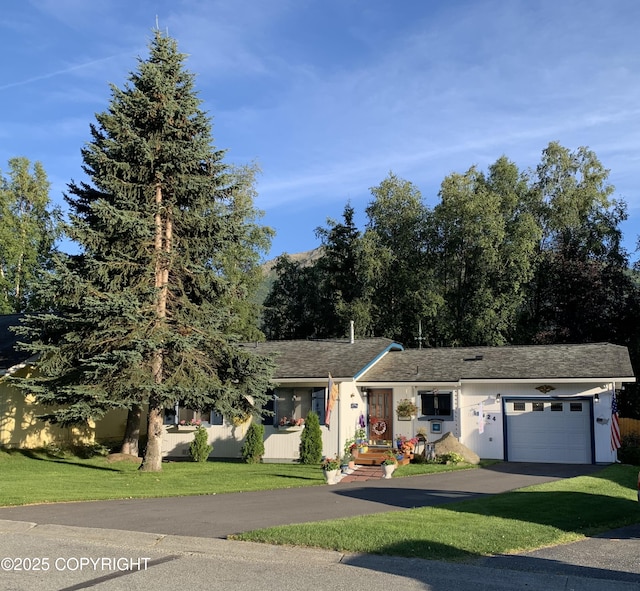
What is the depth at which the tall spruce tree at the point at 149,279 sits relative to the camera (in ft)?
58.5

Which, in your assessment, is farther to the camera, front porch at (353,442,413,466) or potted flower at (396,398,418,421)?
potted flower at (396,398,418,421)

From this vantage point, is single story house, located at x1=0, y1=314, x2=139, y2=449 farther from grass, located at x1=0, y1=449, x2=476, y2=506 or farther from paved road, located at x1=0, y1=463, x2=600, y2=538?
paved road, located at x1=0, y1=463, x2=600, y2=538

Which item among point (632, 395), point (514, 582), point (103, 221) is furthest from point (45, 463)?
point (632, 395)

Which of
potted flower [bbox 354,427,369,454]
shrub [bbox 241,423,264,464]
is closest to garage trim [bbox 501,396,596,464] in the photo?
potted flower [bbox 354,427,369,454]

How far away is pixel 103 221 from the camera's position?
59.9 feet

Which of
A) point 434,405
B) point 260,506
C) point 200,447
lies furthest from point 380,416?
point 260,506

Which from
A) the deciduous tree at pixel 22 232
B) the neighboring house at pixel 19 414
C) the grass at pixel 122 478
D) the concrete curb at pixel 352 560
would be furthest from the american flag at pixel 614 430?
the deciduous tree at pixel 22 232

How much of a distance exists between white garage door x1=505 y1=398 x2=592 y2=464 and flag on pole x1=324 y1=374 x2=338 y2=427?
5910 millimetres

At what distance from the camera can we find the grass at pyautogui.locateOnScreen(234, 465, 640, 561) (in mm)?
7988

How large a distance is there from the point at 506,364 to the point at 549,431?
2716 millimetres

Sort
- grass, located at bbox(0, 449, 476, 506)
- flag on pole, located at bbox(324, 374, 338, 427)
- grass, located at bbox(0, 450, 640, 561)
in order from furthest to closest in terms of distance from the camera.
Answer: flag on pole, located at bbox(324, 374, 338, 427), grass, located at bbox(0, 449, 476, 506), grass, located at bbox(0, 450, 640, 561)

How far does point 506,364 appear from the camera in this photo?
22.7m

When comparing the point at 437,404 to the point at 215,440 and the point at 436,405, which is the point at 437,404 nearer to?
the point at 436,405

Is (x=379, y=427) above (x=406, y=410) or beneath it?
beneath
